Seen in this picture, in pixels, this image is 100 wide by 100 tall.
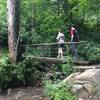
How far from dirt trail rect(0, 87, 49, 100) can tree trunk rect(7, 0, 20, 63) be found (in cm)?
203

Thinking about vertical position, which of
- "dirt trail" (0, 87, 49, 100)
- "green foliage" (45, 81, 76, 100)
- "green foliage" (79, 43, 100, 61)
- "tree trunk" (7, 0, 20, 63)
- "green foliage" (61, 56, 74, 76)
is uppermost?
"tree trunk" (7, 0, 20, 63)

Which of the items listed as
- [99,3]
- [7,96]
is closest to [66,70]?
[7,96]

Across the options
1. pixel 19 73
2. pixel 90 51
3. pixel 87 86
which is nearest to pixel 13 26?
pixel 19 73

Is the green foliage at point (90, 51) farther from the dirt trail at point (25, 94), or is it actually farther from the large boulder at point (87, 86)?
the large boulder at point (87, 86)

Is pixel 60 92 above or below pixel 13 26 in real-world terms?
below

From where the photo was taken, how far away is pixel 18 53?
57.1 ft

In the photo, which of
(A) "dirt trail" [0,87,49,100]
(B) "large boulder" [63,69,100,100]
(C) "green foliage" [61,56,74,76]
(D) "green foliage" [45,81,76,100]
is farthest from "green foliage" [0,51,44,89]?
(B) "large boulder" [63,69,100,100]

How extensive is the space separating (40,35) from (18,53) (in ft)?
17.8

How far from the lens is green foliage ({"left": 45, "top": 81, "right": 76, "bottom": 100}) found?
38.6ft

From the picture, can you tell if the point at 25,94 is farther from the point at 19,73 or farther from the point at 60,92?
the point at 60,92

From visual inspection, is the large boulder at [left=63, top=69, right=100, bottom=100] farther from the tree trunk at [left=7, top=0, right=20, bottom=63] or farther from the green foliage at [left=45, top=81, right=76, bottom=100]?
the tree trunk at [left=7, top=0, right=20, bottom=63]

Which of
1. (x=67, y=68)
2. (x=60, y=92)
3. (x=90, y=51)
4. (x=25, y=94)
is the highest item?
(x=90, y=51)

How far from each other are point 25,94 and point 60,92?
349 centimetres

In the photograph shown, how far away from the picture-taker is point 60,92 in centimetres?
1206
